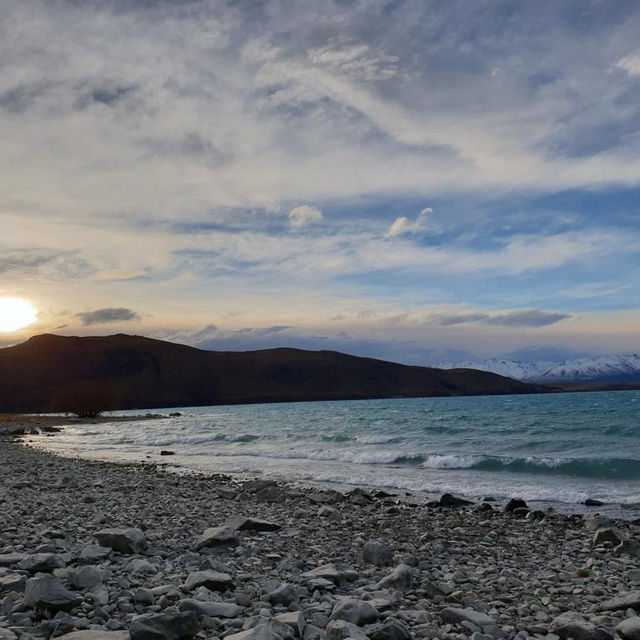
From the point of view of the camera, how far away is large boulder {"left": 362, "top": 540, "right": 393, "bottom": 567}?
941cm

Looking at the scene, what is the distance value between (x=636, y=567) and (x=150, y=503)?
11369mm

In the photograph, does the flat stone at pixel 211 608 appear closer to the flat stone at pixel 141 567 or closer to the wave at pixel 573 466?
the flat stone at pixel 141 567

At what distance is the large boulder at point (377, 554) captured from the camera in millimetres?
9406

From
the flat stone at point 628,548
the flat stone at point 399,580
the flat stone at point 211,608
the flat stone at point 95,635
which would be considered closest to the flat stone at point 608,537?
the flat stone at point 628,548

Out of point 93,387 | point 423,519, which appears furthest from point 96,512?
point 93,387

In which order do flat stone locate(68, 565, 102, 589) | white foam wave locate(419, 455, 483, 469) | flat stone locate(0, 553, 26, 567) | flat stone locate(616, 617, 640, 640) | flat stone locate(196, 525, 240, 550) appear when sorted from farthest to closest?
white foam wave locate(419, 455, 483, 469) → flat stone locate(196, 525, 240, 550) → flat stone locate(0, 553, 26, 567) → flat stone locate(68, 565, 102, 589) → flat stone locate(616, 617, 640, 640)

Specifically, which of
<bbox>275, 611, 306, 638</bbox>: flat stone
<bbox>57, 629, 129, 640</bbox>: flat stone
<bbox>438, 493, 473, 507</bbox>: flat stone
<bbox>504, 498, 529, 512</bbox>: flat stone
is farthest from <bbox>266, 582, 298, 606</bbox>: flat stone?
<bbox>438, 493, 473, 507</bbox>: flat stone

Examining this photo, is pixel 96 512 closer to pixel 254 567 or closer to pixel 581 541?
pixel 254 567

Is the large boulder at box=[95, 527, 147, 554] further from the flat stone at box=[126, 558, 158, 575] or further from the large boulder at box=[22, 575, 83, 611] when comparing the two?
the large boulder at box=[22, 575, 83, 611]

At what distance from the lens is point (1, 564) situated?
24.5ft

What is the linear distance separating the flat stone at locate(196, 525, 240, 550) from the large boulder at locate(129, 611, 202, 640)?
170 inches

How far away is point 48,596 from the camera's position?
19.3 feet

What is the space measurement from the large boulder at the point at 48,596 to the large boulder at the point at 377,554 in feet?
16.0

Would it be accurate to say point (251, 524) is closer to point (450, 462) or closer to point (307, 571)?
point (307, 571)
